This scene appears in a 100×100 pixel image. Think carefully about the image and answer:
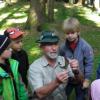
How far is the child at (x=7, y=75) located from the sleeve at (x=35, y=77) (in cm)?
23

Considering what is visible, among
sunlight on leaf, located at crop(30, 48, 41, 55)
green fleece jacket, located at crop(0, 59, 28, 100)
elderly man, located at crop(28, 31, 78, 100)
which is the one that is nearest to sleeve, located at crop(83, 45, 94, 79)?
elderly man, located at crop(28, 31, 78, 100)

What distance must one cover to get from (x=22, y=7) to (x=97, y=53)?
12009mm

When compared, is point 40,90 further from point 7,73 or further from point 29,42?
point 29,42

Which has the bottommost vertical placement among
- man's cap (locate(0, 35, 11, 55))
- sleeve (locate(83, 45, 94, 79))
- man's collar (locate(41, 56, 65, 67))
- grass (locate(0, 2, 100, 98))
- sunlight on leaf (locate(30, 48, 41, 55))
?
grass (locate(0, 2, 100, 98))

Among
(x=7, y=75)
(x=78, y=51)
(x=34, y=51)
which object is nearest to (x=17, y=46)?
(x=78, y=51)

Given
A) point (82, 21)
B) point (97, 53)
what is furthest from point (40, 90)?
point (82, 21)

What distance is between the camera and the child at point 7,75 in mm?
Answer: 4062

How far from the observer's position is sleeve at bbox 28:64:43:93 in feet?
12.9

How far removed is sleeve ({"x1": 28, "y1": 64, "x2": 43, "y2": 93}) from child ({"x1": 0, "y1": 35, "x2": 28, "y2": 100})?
9.0 inches

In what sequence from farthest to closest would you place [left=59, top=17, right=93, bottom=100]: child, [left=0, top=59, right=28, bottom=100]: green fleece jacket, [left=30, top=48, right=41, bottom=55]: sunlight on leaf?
[left=30, top=48, right=41, bottom=55]: sunlight on leaf → [left=59, top=17, right=93, bottom=100]: child → [left=0, top=59, right=28, bottom=100]: green fleece jacket

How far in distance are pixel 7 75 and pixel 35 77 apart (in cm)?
31

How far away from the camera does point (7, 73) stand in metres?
4.06

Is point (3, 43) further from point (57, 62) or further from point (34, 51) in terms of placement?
point (34, 51)

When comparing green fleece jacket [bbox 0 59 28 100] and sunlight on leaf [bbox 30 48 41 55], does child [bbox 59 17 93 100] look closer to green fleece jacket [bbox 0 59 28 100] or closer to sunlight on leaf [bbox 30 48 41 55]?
green fleece jacket [bbox 0 59 28 100]
